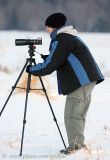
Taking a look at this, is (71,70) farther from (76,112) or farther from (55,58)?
(76,112)

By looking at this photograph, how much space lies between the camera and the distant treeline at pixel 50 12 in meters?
59.5

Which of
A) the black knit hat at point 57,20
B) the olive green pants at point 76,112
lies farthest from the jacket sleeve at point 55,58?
the olive green pants at point 76,112

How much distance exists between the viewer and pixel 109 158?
287 inches

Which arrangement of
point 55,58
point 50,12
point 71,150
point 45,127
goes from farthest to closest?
1. point 50,12
2. point 45,127
3. point 71,150
4. point 55,58

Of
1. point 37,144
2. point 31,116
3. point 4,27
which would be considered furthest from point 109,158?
point 4,27

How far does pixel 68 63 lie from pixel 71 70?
0.24 ft

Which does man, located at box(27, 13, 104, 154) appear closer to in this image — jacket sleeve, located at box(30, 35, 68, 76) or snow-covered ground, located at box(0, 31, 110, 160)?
jacket sleeve, located at box(30, 35, 68, 76)

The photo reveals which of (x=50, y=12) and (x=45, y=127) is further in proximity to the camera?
(x=50, y=12)

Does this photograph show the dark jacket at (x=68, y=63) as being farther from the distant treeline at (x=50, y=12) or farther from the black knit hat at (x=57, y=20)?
the distant treeline at (x=50, y=12)

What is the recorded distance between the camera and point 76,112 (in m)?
7.82

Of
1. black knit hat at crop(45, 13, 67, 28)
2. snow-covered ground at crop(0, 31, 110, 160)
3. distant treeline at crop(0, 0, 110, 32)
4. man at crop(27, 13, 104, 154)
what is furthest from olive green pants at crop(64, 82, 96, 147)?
distant treeline at crop(0, 0, 110, 32)

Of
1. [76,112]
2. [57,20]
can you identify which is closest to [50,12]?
[57,20]

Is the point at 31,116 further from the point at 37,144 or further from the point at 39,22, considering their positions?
the point at 39,22

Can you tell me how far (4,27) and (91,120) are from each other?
4843cm
